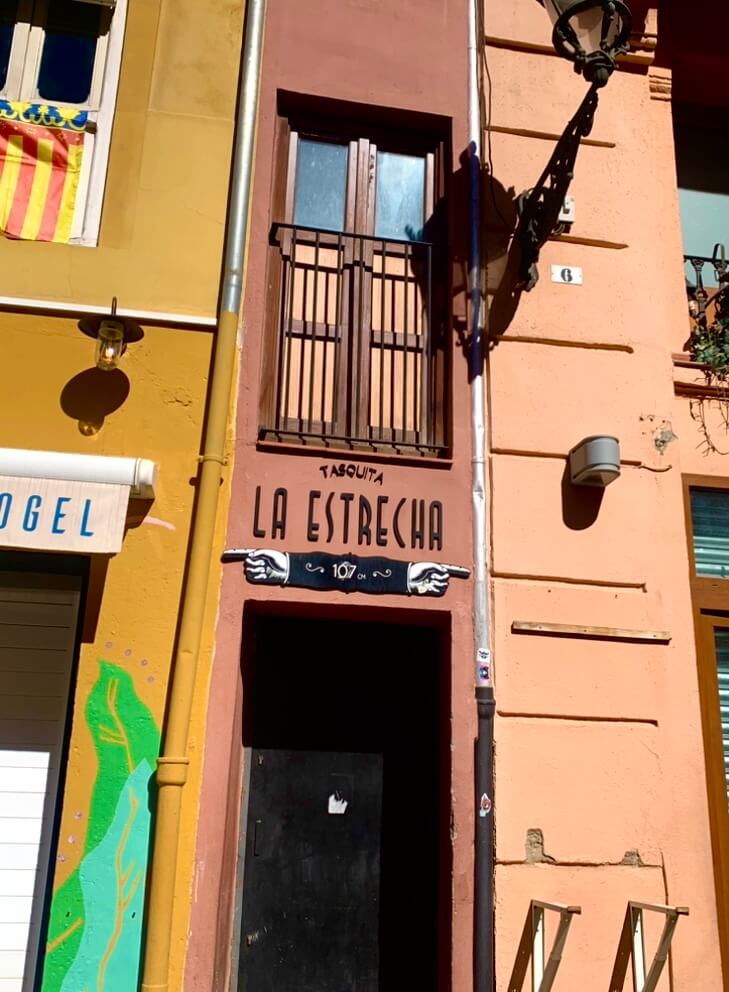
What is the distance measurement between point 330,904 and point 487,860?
106 centimetres

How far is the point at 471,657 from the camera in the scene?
4.49 meters

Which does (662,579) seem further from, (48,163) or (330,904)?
(48,163)

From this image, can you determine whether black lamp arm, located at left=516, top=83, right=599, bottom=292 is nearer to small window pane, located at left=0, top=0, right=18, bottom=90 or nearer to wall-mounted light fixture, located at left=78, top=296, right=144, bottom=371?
wall-mounted light fixture, located at left=78, top=296, right=144, bottom=371

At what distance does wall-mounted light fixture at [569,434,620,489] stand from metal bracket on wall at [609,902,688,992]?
228cm

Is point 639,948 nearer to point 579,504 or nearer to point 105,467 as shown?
point 579,504

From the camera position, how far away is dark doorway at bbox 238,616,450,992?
455cm

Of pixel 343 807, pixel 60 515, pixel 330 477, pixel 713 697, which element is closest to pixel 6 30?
pixel 60 515

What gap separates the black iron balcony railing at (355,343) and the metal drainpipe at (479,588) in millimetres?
262

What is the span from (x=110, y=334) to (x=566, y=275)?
287 cm

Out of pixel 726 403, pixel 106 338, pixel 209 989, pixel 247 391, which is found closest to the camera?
pixel 209 989

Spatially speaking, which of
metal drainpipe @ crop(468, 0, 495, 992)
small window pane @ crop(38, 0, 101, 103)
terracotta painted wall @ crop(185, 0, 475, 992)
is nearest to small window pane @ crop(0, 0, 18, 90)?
small window pane @ crop(38, 0, 101, 103)

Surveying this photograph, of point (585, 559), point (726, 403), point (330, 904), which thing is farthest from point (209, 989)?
point (726, 403)

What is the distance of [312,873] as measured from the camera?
4.66 metres

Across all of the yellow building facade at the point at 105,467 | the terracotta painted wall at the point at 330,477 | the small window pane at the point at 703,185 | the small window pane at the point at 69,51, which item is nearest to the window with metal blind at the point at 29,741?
the yellow building facade at the point at 105,467
